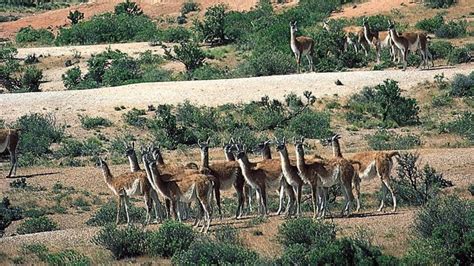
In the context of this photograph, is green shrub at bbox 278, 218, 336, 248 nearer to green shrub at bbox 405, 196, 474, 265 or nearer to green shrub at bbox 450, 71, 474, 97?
green shrub at bbox 405, 196, 474, 265

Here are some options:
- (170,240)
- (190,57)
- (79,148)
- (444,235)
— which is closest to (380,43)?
(190,57)

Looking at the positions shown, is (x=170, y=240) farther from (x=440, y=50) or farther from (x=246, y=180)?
(x=440, y=50)

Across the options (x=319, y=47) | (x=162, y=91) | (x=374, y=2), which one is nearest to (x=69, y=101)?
(x=162, y=91)

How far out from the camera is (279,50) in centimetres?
5538

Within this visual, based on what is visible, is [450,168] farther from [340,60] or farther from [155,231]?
[340,60]

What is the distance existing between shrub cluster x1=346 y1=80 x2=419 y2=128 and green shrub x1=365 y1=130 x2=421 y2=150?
1505 mm

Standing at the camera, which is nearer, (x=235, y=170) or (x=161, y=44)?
(x=235, y=170)

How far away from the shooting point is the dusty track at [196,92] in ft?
140

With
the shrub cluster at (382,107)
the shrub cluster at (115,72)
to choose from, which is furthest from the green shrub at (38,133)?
the shrub cluster at (382,107)

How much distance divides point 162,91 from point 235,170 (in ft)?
65.3

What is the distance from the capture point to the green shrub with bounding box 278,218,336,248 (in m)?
20.9

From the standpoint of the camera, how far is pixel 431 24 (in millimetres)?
59469

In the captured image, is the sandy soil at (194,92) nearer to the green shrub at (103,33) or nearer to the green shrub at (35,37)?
the green shrub at (103,33)

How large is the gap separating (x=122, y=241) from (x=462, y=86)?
2498 cm
